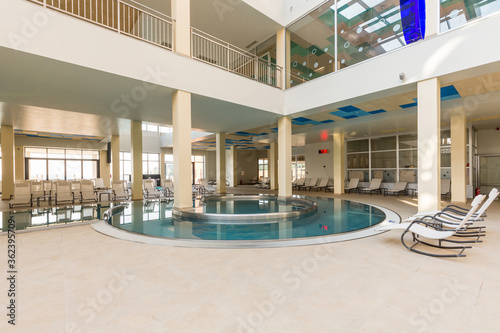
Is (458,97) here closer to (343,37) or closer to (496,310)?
(343,37)

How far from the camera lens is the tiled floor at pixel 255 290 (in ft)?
7.04

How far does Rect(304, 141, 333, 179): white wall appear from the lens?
17.6 meters

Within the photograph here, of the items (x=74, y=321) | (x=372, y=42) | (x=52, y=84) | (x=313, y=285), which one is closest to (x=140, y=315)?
(x=74, y=321)

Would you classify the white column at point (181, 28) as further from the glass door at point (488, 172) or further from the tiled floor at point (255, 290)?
the glass door at point (488, 172)

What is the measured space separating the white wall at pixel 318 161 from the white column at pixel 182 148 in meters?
12.8

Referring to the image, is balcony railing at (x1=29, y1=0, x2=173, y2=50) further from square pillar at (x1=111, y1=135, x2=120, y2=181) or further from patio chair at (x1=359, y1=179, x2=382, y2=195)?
patio chair at (x1=359, y1=179, x2=382, y2=195)

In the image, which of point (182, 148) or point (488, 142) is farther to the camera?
point (488, 142)

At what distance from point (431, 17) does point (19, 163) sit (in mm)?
22448

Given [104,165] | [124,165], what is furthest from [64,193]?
[124,165]

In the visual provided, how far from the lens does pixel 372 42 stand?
853 centimetres

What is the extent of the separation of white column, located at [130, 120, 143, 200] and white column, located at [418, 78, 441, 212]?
424 inches

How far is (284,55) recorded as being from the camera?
980 centimetres

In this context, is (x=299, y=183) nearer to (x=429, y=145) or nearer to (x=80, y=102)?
(x=429, y=145)

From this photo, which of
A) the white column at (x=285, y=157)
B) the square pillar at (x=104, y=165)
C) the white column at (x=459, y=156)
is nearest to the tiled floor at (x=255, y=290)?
the white column at (x=285, y=157)
